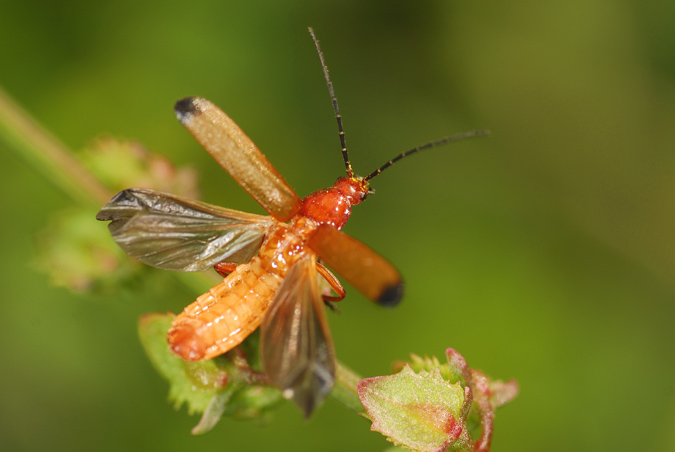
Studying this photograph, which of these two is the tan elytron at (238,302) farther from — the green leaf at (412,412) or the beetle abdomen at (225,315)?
the green leaf at (412,412)

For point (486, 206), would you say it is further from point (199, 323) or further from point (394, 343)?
point (199, 323)

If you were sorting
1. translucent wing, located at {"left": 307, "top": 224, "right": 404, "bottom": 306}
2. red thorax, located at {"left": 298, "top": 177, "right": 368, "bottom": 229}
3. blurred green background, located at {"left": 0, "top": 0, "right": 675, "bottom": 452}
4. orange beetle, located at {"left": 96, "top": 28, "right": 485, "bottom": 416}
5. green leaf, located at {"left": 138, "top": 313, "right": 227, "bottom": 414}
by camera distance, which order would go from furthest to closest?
1. blurred green background, located at {"left": 0, "top": 0, "right": 675, "bottom": 452}
2. red thorax, located at {"left": 298, "top": 177, "right": 368, "bottom": 229}
3. green leaf, located at {"left": 138, "top": 313, "right": 227, "bottom": 414}
4. orange beetle, located at {"left": 96, "top": 28, "right": 485, "bottom": 416}
5. translucent wing, located at {"left": 307, "top": 224, "right": 404, "bottom": 306}

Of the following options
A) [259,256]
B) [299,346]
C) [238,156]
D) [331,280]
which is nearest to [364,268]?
[299,346]

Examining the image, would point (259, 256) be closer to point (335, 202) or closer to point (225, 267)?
point (225, 267)

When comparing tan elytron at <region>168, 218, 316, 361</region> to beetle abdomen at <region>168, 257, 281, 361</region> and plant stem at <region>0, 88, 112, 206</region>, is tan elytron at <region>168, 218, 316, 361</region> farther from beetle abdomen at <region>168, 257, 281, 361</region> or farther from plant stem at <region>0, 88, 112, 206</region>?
plant stem at <region>0, 88, 112, 206</region>

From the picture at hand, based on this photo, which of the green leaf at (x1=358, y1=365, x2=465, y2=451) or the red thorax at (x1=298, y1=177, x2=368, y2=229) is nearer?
the green leaf at (x1=358, y1=365, x2=465, y2=451)

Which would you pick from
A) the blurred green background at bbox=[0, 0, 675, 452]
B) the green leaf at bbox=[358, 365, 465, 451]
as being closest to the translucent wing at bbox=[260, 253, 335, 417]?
the green leaf at bbox=[358, 365, 465, 451]
